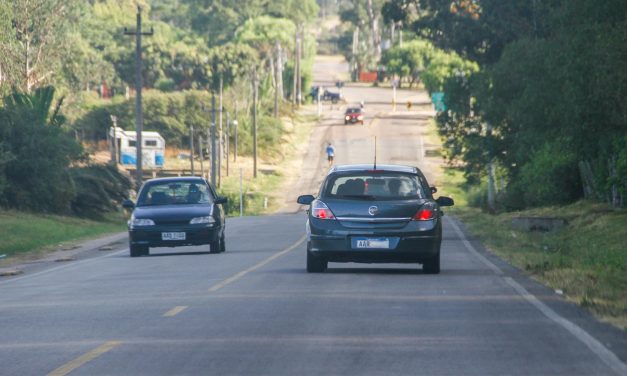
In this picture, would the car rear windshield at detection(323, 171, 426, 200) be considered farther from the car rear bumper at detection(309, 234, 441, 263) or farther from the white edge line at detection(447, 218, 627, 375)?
the white edge line at detection(447, 218, 627, 375)

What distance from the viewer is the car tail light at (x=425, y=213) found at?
20.3m

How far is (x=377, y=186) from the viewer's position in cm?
2066

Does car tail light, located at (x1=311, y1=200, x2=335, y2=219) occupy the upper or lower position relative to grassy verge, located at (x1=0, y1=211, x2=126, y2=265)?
upper

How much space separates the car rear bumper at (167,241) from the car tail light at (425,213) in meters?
8.96

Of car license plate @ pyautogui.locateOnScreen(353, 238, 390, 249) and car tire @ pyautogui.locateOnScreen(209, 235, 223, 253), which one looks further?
car tire @ pyautogui.locateOnScreen(209, 235, 223, 253)

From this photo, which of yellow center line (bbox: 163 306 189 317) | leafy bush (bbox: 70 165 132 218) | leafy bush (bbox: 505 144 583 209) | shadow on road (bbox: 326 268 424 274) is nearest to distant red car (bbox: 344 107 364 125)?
leafy bush (bbox: 70 165 132 218)

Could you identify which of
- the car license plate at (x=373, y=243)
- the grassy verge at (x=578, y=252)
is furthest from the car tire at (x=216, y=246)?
the car license plate at (x=373, y=243)

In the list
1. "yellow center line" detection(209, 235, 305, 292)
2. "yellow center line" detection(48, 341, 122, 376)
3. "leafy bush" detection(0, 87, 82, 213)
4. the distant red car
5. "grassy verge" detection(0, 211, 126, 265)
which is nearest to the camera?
"yellow center line" detection(48, 341, 122, 376)

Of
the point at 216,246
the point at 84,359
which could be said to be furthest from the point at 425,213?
the point at 84,359

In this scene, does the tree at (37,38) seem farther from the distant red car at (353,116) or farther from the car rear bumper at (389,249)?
the car rear bumper at (389,249)

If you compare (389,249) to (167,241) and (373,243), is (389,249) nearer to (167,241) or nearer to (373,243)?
(373,243)

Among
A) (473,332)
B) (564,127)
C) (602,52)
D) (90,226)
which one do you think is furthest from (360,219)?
(90,226)

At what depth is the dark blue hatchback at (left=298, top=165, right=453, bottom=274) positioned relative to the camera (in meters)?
20.2

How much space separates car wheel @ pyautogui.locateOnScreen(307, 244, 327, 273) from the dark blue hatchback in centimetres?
7
